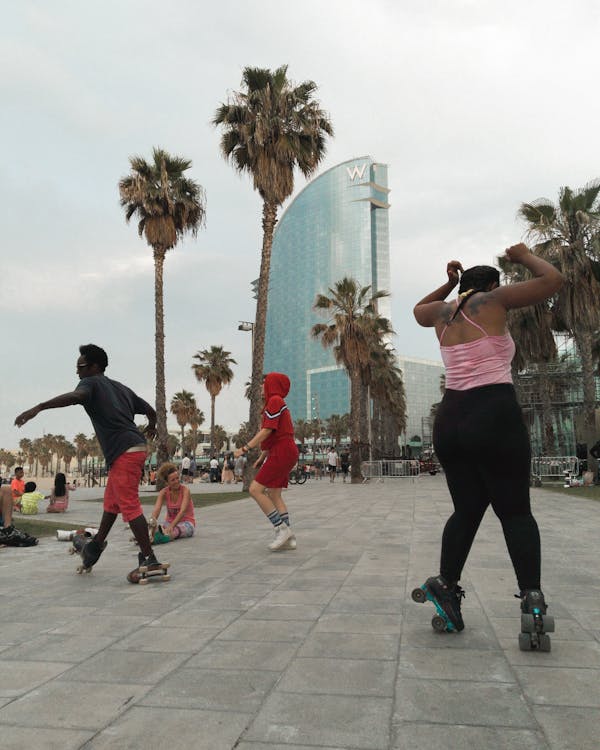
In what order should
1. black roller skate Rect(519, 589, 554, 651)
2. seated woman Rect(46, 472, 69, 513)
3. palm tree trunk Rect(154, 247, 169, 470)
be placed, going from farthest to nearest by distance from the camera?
Answer: palm tree trunk Rect(154, 247, 169, 470), seated woman Rect(46, 472, 69, 513), black roller skate Rect(519, 589, 554, 651)

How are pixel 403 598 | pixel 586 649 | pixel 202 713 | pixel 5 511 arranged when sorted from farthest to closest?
pixel 5 511 < pixel 403 598 < pixel 586 649 < pixel 202 713

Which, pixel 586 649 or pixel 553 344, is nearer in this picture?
pixel 586 649

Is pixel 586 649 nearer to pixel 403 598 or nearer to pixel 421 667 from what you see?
pixel 421 667

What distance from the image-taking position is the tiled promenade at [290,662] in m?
1.96

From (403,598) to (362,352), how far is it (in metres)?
23.2

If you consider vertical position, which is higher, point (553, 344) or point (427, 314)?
point (553, 344)

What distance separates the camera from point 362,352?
88.2 ft

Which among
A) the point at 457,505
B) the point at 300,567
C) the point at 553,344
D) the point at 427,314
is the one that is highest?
the point at 553,344

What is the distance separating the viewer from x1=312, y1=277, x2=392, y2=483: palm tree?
26.6m

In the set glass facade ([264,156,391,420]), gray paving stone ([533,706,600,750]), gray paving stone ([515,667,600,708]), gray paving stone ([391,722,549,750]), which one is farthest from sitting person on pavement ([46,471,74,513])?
glass facade ([264,156,391,420])

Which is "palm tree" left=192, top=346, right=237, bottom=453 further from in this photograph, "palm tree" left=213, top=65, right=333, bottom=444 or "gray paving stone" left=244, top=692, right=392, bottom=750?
"gray paving stone" left=244, top=692, right=392, bottom=750

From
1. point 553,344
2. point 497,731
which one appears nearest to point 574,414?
point 553,344

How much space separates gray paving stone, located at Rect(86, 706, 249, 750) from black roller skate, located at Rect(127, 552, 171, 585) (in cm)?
252

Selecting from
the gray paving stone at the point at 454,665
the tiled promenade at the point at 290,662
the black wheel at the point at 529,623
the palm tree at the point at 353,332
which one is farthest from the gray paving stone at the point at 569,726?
the palm tree at the point at 353,332
